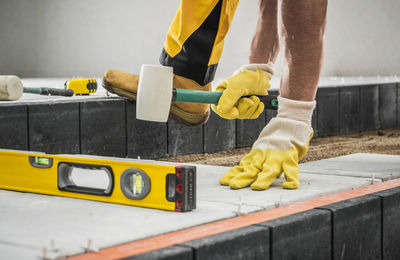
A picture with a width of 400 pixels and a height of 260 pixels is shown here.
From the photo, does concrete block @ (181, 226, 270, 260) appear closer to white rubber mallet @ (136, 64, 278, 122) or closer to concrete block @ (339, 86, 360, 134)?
white rubber mallet @ (136, 64, 278, 122)

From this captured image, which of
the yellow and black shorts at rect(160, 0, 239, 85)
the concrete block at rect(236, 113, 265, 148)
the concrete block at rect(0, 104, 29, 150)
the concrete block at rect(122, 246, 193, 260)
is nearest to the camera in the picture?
the concrete block at rect(122, 246, 193, 260)

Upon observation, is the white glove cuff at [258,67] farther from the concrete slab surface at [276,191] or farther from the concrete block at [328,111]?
the concrete block at [328,111]

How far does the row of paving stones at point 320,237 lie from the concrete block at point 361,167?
291mm

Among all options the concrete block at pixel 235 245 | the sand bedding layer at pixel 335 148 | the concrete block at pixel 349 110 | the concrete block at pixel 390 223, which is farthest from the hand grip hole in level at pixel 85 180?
the concrete block at pixel 349 110

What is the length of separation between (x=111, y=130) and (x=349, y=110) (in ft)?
8.07

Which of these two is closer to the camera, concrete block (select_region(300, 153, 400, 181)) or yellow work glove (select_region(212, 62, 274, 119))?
yellow work glove (select_region(212, 62, 274, 119))

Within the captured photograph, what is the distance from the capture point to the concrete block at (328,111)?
481 centimetres

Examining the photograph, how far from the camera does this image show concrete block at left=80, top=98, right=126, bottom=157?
10.5 feet

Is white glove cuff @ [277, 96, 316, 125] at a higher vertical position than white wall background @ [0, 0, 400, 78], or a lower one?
lower

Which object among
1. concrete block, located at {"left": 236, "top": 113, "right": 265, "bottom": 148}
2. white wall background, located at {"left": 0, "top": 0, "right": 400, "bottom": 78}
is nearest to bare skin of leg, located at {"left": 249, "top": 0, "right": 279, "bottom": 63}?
concrete block, located at {"left": 236, "top": 113, "right": 265, "bottom": 148}

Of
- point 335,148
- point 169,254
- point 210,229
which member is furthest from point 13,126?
point 335,148

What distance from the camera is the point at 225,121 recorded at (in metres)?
Answer: 3.99

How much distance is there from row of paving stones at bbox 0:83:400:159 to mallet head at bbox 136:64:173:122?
1090mm

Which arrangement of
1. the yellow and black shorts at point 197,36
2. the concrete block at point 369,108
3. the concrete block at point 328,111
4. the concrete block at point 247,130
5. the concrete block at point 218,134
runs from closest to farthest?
the yellow and black shorts at point 197,36
the concrete block at point 218,134
the concrete block at point 247,130
the concrete block at point 328,111
the concrete block at point 369,108
